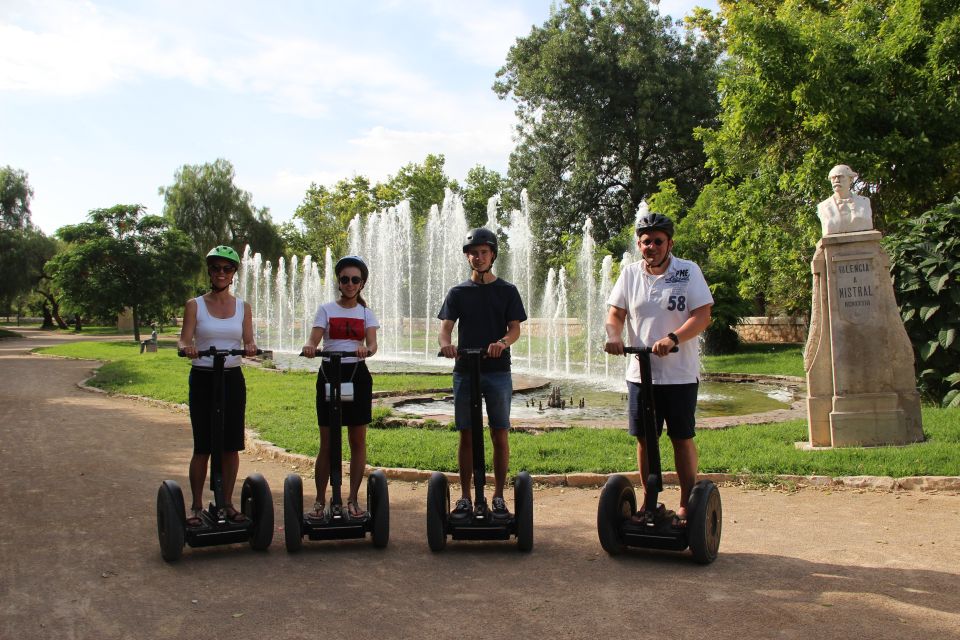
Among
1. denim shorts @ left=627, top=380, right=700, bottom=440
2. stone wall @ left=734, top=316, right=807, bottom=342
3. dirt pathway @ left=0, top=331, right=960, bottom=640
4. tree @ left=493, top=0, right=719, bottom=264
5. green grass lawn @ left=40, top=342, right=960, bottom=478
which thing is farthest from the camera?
tree @ left=493, top=0, right=719, bottom=264

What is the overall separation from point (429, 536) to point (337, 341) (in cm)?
134

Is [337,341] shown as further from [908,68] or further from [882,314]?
[908,68]

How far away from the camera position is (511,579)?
436 centimetres

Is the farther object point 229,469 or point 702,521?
point 229,469

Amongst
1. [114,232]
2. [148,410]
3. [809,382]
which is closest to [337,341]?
[809,382]

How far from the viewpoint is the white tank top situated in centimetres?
495

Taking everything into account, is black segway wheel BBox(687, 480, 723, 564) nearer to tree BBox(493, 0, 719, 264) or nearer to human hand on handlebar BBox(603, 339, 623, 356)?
human hand on handlebar BBox(603, 339, 623, 356)

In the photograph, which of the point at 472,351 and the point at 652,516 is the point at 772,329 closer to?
the point at 652,516

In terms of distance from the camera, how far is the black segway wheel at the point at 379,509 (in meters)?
4.91

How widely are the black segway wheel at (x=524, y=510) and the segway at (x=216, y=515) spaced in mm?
1498

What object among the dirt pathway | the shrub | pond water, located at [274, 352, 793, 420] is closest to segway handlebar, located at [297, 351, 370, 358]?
the dirt pathway

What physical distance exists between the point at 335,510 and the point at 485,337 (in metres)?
1.41

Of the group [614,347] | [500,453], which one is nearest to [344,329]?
[500,453]

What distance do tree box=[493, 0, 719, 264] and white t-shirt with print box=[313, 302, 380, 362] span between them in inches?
1249
